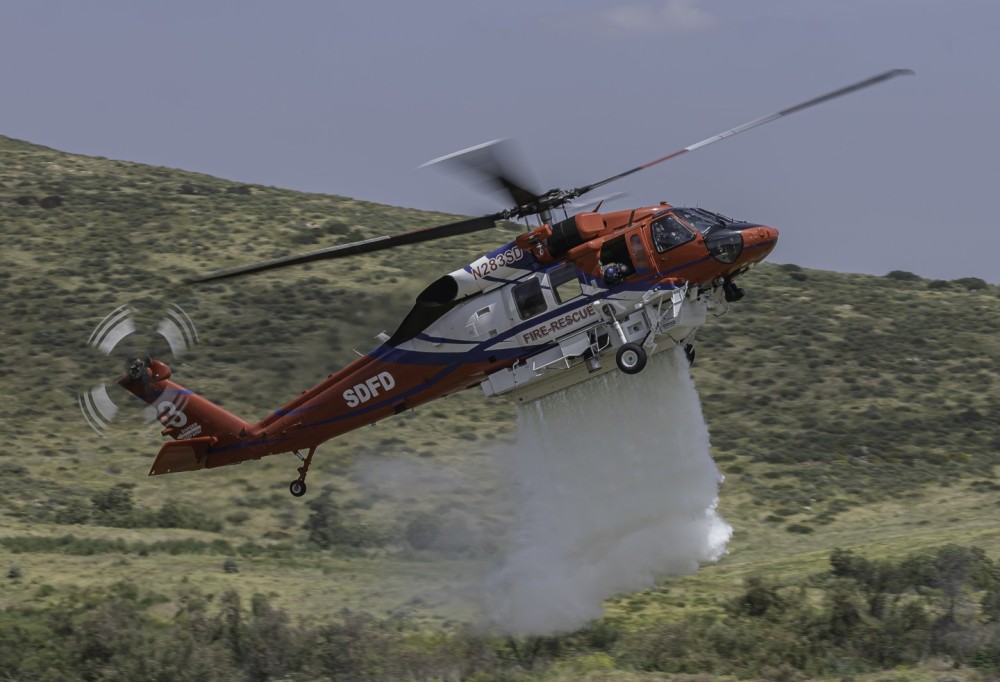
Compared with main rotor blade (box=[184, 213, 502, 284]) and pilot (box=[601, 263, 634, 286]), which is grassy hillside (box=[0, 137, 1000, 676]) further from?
pilot (box=[601, 263, 634, 286])

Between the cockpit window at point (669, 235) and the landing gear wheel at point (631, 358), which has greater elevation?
the cockpit window at point (669, 235)

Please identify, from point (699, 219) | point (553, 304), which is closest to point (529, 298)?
point (553, 304)

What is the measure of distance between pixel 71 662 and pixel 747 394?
29003 millimetres

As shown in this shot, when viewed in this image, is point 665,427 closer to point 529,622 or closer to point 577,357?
point 577,357

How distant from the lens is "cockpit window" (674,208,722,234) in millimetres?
23234

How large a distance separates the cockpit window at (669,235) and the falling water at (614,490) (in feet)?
9.32

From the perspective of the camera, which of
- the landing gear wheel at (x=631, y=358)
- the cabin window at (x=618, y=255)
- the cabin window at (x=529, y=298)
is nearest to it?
the landing gear wheel at (x=631, y=358)

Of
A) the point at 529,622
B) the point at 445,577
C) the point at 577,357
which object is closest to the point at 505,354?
the point at 577,357

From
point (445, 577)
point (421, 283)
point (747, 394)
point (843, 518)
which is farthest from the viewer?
point (747, 394)

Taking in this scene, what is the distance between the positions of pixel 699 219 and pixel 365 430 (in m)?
21.6

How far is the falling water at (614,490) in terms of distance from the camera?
83.1 ft

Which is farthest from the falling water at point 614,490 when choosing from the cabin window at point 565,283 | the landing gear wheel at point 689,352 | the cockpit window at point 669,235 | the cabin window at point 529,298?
the cockpit window at point 669,235

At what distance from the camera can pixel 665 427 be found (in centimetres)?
2544

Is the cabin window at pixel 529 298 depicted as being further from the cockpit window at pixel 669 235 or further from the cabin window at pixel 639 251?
the cockpit window at pixel 669 235
